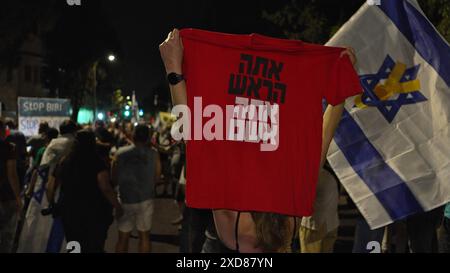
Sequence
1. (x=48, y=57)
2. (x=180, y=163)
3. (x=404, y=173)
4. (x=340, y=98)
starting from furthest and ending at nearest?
1. (x=48, y=57)
2. (x=180, y=163)
3. (x=404, y=173)
4. (x=340, y=98)

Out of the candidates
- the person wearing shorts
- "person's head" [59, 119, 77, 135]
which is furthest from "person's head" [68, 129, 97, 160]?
"person's head" [59, 119, 77, 135]

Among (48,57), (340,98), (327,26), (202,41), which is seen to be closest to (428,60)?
(340,98)

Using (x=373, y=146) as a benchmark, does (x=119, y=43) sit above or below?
above

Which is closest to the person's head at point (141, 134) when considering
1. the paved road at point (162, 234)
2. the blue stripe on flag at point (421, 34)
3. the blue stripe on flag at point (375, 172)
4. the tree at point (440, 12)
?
the paved road at point (162, 234)

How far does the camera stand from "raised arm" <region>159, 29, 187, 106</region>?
113 inches

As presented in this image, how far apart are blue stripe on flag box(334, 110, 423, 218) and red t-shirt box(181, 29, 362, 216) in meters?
1.58

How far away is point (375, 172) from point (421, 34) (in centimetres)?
113

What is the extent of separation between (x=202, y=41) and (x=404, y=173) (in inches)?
85.7

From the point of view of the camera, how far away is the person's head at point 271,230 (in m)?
2.89

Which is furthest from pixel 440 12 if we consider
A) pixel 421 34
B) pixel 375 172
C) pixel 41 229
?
pixel 41 229

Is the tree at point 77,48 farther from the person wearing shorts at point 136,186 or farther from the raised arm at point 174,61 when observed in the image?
the raised arm at point 174,61

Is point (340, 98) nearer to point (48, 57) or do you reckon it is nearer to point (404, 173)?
point (404, 173)

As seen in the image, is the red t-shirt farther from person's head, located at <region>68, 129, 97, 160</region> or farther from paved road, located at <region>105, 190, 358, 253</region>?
paved road, located at <region>105, 190, 358, 253</region>

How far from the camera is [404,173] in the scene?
171 inches
